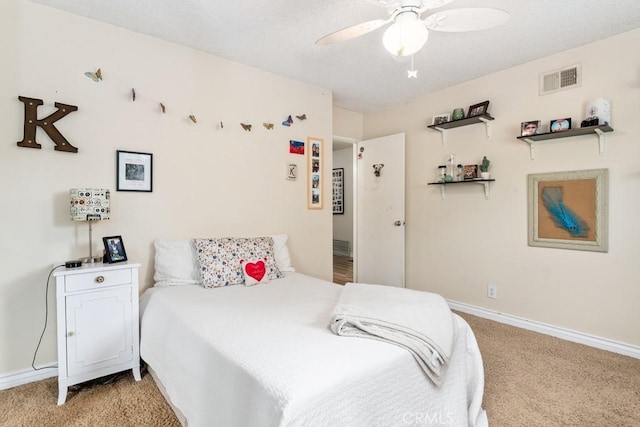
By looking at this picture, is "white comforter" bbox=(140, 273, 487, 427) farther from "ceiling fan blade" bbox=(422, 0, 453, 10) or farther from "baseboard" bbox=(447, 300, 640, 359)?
"baseboard" bbox=(447, 300, 640, 359)

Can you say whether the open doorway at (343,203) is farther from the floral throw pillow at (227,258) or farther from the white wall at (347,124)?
the floral throw pillow at (227,258)

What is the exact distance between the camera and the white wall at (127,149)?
6.38 feet

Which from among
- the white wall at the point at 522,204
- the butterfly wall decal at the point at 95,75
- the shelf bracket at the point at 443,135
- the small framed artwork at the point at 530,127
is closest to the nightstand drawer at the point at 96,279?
the butterfly wall decal at the point at 95,75

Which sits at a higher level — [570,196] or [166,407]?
[570,196]

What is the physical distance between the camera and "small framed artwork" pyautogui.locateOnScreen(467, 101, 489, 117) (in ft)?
9.93

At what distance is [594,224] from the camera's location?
2490 mm

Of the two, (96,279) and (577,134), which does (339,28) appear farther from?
(96,279)

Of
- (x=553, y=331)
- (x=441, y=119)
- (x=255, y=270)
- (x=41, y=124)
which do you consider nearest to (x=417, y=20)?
(x=255, y=270)

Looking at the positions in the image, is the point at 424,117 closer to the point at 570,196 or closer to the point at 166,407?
the point at 570,196

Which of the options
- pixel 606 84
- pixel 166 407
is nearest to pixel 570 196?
pixel 606 84

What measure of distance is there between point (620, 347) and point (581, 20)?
2.40 m

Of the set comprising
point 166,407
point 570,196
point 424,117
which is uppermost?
point 424,117

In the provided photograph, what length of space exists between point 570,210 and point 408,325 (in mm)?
2175

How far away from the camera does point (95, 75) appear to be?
2164mm
